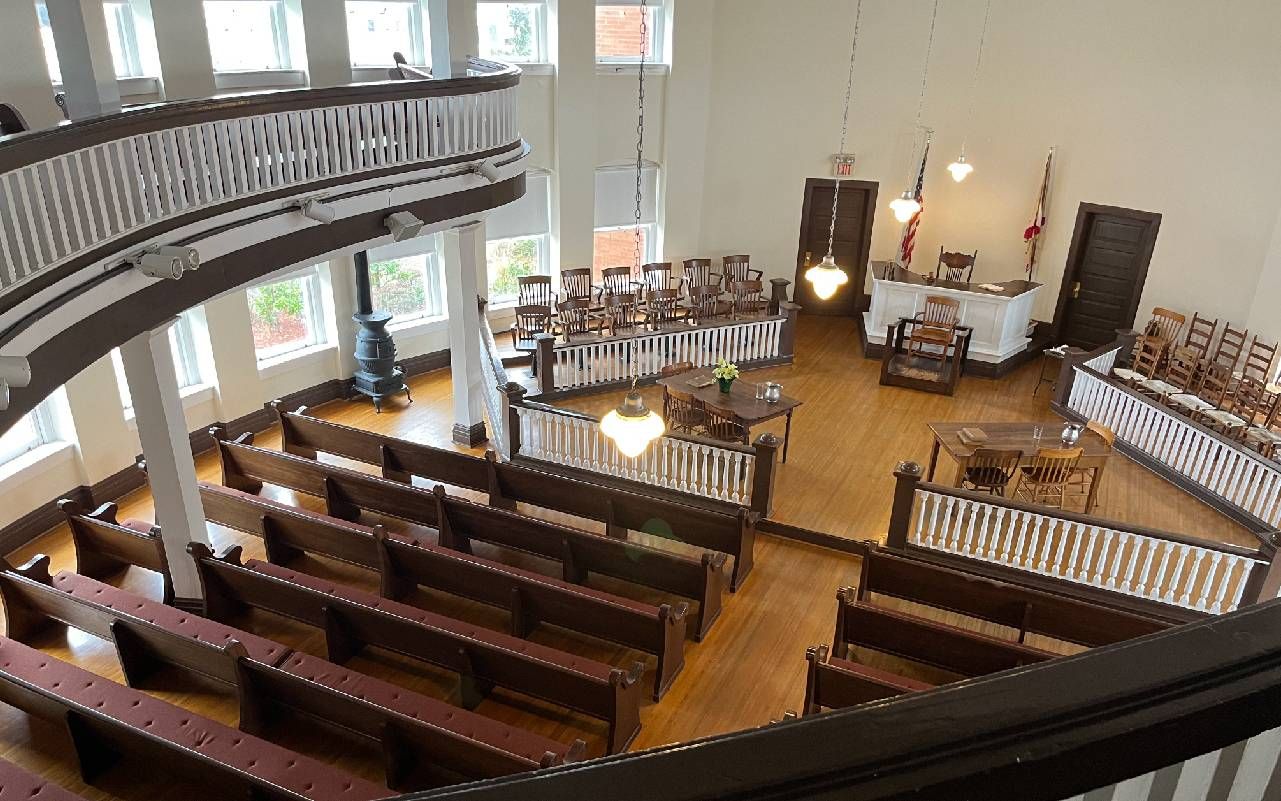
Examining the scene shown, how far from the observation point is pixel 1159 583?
7980 millimetres

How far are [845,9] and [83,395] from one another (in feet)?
42.1

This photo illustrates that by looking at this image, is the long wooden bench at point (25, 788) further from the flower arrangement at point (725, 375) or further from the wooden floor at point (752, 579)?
the flower arrangement at point (725, 375)

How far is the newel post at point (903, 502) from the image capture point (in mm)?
8438

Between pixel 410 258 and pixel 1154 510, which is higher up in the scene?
pixel 410 258

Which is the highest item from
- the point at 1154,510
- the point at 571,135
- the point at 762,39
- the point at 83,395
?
the point at 762,39

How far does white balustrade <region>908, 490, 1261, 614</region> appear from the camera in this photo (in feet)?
26.0

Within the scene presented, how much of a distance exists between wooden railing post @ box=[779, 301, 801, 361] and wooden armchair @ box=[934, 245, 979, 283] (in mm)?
2767

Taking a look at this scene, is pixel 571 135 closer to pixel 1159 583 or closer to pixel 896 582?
pixel 896 582

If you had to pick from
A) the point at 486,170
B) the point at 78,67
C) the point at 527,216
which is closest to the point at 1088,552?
the point at 486,170

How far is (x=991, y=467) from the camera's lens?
939 centimetres

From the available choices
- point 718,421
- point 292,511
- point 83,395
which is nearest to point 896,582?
point 718,421

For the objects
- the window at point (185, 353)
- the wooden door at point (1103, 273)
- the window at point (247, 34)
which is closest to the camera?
the window at point (247, 34)

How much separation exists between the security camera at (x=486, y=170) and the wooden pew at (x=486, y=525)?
11.6ft

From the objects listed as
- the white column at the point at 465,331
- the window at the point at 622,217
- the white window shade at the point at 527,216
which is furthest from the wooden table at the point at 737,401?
the window at the point at 622,217
